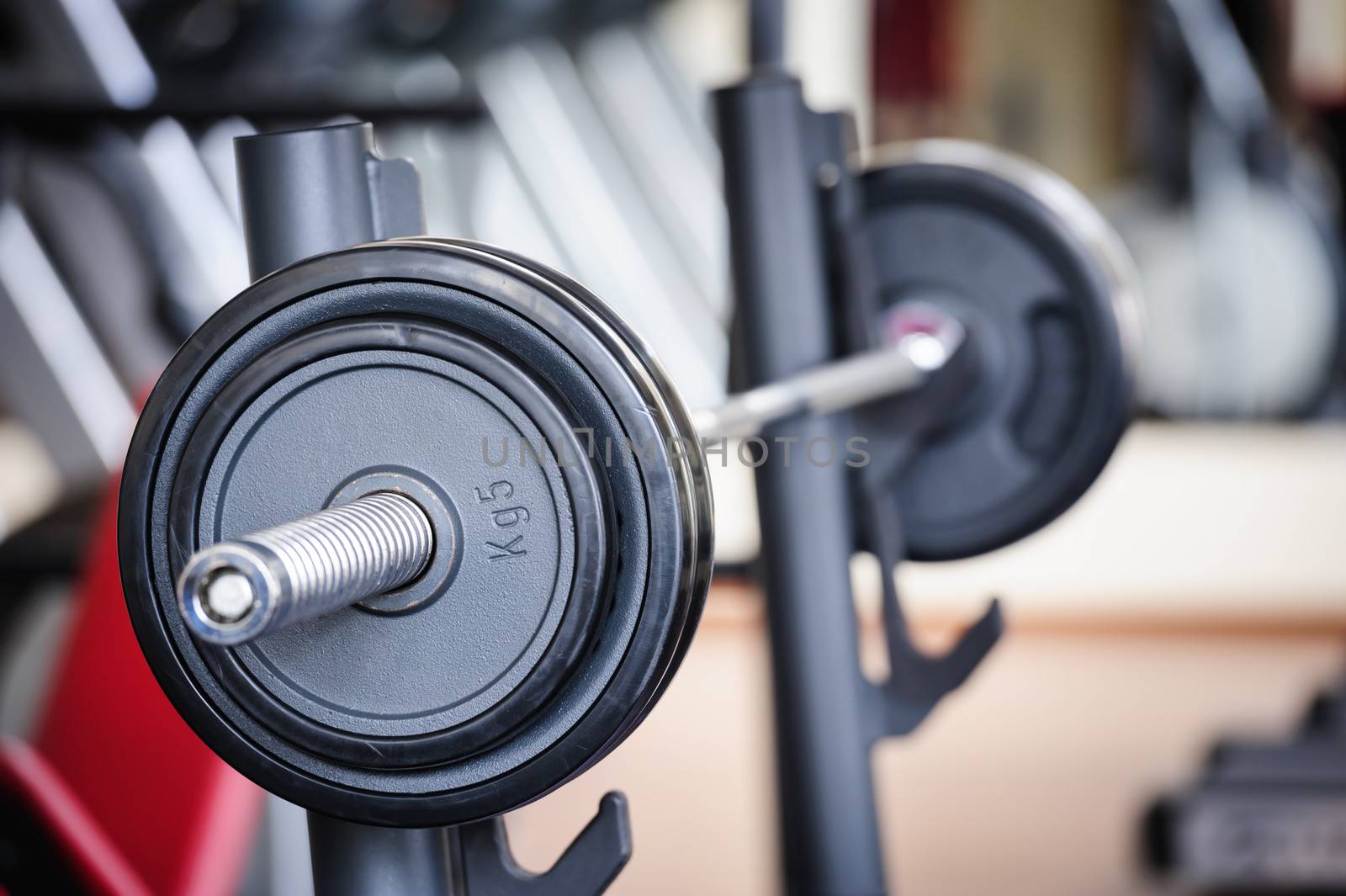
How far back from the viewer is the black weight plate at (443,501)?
0.39m

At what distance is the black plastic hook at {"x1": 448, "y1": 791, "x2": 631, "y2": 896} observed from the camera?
0.45m

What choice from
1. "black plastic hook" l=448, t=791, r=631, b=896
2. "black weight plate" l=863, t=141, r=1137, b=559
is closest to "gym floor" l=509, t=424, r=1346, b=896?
"black weight plate" l=863, t=141, r=1137, b=559

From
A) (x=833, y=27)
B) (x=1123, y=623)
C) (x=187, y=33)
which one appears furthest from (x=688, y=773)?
(x=833, y=27)

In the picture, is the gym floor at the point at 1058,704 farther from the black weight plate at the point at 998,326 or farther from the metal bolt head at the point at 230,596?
the metal bolt head at the point at 230,596

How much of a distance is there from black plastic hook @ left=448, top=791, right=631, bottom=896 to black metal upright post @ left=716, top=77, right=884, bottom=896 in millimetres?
345

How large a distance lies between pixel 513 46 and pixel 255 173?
369 centimetres

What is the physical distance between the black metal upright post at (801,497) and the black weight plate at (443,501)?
38cm

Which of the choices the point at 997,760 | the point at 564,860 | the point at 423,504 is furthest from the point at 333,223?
the point at 997,760

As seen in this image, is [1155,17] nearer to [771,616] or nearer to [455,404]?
[771,616]

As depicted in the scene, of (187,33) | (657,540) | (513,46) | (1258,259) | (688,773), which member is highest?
(513,46)

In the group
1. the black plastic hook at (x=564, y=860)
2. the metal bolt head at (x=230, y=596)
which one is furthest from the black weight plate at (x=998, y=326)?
the metal bolt head at (x=230, y=596)

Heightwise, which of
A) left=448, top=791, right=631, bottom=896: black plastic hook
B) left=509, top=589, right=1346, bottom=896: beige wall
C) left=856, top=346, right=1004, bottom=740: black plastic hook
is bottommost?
left=509, top=589, right=1346, bottom=896: beige wall

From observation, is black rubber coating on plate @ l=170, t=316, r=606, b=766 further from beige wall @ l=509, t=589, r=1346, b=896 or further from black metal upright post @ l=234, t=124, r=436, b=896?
beige wall @ l=509, t=589, r=1346, b=896

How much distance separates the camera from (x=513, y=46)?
3961mm
